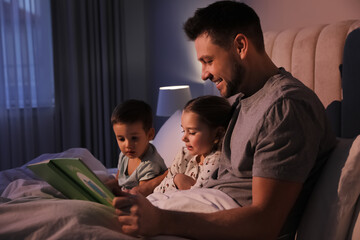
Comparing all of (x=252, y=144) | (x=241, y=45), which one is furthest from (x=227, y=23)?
(x=252, y=144)

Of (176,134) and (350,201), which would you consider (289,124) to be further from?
(176,134)

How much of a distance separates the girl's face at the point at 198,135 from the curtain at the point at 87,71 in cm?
277

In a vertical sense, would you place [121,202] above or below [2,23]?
below

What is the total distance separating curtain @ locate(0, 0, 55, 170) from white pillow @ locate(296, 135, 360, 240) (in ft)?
11.8

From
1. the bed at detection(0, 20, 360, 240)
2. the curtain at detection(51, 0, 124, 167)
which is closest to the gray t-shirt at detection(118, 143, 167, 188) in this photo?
the bed at detection(0, 20, 360, 240)

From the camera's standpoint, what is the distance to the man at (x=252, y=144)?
1.07 metres

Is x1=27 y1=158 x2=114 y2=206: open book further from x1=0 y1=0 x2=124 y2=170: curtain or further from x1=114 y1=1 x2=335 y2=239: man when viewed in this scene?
x1=0 y1=0 x2=124 y2=170: curtain

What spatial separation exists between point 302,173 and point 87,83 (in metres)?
3.55

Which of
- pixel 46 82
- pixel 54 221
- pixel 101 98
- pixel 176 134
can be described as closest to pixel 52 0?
pixel 46 82

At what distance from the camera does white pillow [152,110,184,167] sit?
241cm

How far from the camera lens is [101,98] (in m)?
4.39

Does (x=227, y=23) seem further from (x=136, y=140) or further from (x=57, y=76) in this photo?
(x=57, y=76)

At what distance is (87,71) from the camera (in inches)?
170

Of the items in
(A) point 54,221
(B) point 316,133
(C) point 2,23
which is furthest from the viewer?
(C) point 2,23
